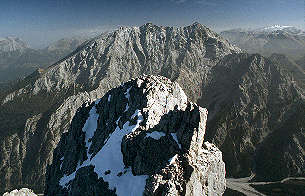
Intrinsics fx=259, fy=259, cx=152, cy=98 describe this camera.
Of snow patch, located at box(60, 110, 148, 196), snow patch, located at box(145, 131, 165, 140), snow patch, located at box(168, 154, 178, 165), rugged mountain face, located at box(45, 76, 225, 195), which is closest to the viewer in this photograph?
rugged mountain face, located at box(45, 76, 225, 195)

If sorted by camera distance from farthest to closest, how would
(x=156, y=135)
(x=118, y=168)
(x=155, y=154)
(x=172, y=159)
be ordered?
(x=156, y=135)
(x=118, y=168)
(x=155, y=154)
(x=172, y=159)

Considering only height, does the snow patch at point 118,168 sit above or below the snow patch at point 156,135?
below

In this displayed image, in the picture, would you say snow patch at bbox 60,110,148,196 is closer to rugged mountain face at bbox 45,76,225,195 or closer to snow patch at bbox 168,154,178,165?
rugged mountain face at bbox 45,76,225,195

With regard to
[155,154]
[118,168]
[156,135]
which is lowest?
[118,168]

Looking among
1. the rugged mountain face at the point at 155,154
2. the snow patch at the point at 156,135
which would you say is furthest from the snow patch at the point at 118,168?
the snow patch at the point at 156,135

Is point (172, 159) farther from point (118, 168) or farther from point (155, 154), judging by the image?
point (118, 168)

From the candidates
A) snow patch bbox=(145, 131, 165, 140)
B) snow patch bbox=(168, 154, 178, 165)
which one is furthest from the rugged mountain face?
snow patch bbox=(168, 154, 178, 165)

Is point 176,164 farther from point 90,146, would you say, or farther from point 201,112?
point 90,146

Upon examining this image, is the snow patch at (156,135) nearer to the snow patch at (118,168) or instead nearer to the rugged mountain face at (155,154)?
the rugged mountain face at (155,154)

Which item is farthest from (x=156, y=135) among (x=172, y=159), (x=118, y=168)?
(x=118, y=168)
